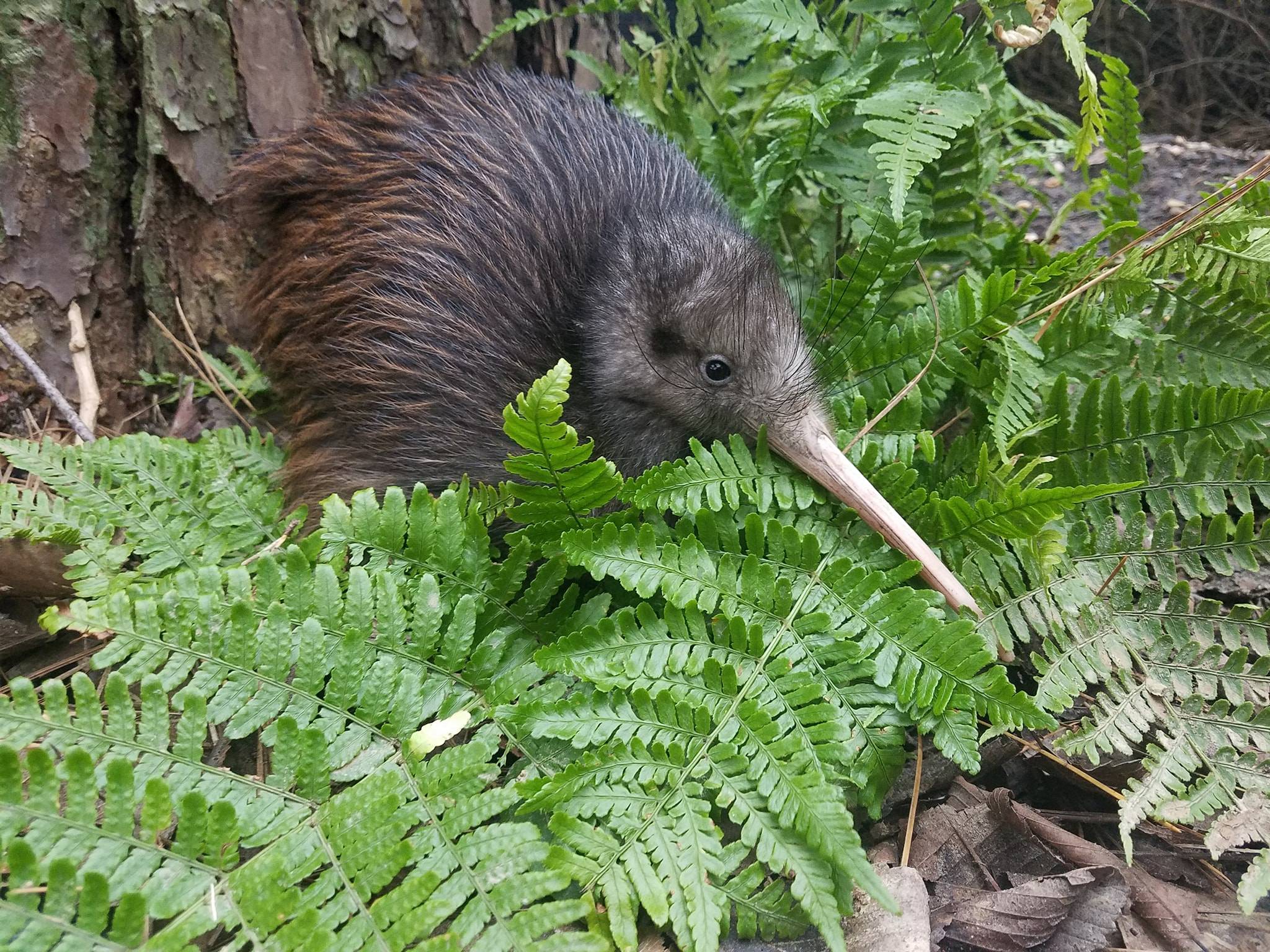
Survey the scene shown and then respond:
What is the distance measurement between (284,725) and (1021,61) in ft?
22.0

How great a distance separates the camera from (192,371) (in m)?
3.09

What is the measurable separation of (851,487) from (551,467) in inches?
29.0

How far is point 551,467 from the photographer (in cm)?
183

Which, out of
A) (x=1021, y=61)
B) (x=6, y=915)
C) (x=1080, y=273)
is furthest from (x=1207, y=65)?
(x=6, y=915)

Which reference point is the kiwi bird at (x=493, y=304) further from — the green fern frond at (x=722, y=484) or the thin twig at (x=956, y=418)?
the thin twig at (x=956, y=418)

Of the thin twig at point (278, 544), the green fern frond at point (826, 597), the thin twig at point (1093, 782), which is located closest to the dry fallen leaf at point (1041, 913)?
the thin twig at point (1093, 782)

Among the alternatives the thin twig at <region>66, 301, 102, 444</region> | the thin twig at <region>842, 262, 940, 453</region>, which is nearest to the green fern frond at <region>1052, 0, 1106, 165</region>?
the thin twig at <region>842, 262, 940, 453</region>

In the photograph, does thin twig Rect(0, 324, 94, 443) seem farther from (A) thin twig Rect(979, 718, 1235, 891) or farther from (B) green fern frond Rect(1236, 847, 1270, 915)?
(B) green fern frond Rect(1236, 847, 1270, 915)

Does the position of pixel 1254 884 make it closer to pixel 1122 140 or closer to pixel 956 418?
pixel 956 418

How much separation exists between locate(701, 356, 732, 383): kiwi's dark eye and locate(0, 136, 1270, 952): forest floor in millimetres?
1101

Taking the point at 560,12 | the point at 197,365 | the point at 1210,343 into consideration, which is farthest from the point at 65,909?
the point at 560,12

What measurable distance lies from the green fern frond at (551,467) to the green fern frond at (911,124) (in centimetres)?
91

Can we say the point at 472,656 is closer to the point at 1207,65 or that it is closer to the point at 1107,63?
the point at 1107,63

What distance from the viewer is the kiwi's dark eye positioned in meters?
2.48
